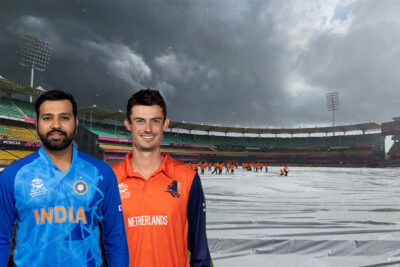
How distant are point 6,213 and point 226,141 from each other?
64947 millimetres

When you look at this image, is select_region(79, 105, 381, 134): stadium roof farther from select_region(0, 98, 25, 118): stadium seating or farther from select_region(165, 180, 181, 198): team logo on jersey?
select_region(165, 180, 181, 198): team logo on jersey

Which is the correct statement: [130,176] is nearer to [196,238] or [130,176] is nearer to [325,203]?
[196,238]

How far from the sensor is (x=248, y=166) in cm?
3058

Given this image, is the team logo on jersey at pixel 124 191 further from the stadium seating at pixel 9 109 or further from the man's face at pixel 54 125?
the stadium seating at pixel 9 109

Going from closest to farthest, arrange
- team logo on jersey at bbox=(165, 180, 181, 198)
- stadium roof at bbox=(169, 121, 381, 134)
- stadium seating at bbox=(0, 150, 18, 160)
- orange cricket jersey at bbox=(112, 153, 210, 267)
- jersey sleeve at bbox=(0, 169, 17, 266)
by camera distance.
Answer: jersey sleeve at bbox=(0, 169, 17, 266)
orange cricket jersey at bbox=(112, 153, 210, 267)
team logo on jersey at bbox=(165, 180, 181, 198)
stadium seating at bbox=(0, 150, 18, 160)
stadium roof at bbox=(169, 121, 381, 134)

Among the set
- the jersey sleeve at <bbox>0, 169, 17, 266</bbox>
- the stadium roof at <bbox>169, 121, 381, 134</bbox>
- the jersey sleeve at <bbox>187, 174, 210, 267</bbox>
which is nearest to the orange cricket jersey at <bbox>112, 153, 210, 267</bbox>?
the jersey sleeve at <bbox>187, 174, 210, 267</bbox>

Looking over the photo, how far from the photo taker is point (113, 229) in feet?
5.58

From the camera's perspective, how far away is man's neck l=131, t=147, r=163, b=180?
2.07m

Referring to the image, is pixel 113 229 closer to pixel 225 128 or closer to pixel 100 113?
pixel 100 113

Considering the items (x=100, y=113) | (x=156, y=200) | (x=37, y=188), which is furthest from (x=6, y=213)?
(x=100, y=113)

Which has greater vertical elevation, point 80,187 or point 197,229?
point 80,187

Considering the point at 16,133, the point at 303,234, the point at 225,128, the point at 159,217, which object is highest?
the point at 225,128

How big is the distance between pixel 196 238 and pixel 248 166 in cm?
2943

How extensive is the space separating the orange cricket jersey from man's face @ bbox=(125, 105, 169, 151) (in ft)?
0.63
